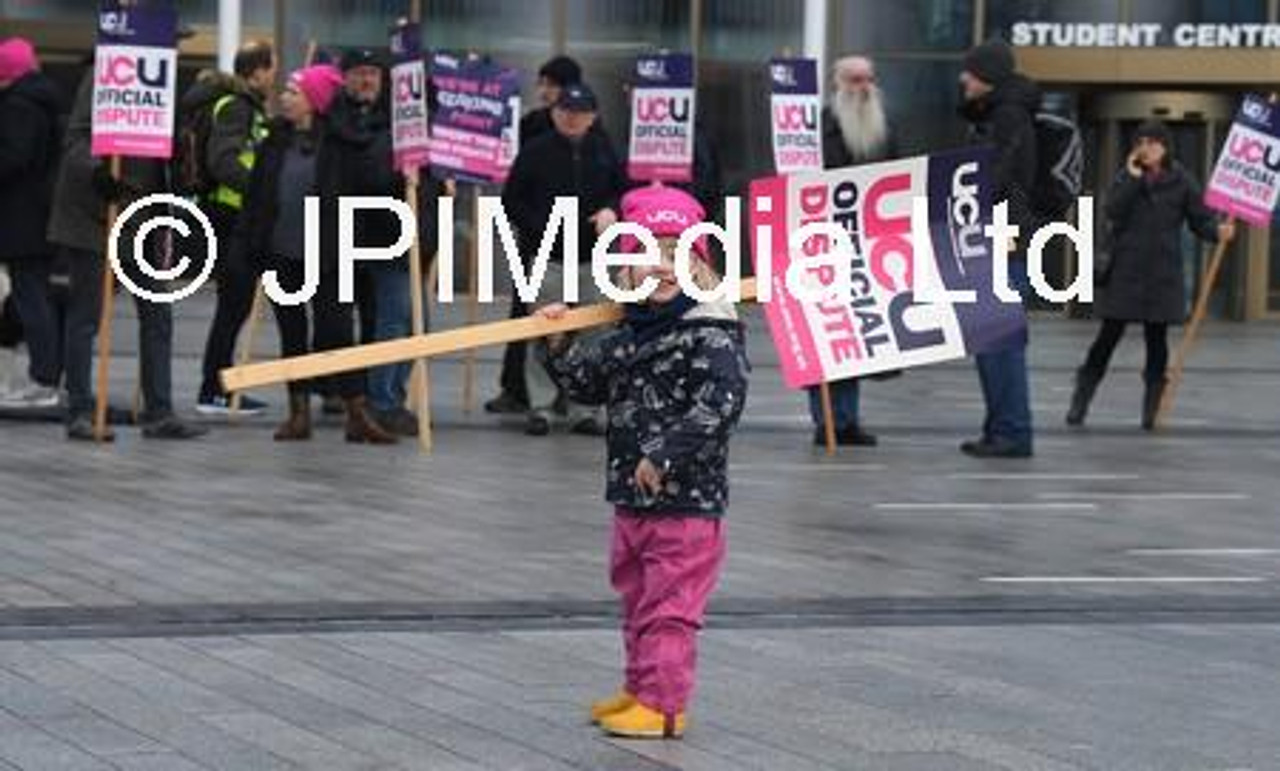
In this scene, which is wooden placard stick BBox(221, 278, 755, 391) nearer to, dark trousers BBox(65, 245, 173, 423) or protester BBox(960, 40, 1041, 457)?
dark trousers BBox(65, 245, 173, 423)

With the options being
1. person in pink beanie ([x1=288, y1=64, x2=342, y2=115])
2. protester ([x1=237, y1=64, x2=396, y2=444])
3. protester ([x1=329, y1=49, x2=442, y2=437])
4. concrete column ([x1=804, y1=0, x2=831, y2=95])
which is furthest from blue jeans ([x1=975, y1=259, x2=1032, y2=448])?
concrete column ([x1=804, y1=0, x2=831, y2=95])

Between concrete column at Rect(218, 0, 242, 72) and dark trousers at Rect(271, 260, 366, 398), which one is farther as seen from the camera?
concrete column at Rect(218, 0, 242, 72)

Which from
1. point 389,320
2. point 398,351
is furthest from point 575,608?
point 389,320

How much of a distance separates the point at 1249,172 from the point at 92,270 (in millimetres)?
7264

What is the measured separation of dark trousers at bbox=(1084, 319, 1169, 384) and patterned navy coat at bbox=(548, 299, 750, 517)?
1037cm

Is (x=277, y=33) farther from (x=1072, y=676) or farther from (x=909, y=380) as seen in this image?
(x=1072, y=676)

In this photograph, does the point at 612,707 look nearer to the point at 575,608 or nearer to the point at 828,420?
the point at 575,608

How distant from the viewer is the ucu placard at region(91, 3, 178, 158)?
1522cm

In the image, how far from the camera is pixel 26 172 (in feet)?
52.9

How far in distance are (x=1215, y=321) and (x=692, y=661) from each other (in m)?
25.6

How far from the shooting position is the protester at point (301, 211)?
15.8 metres

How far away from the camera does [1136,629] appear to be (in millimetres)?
10406

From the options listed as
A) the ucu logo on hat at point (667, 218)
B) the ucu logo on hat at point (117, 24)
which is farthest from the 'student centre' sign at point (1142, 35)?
the ucu logo on hat at point (667, 218)

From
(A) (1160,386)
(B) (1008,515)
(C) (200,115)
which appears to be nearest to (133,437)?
(C) (200,115)
